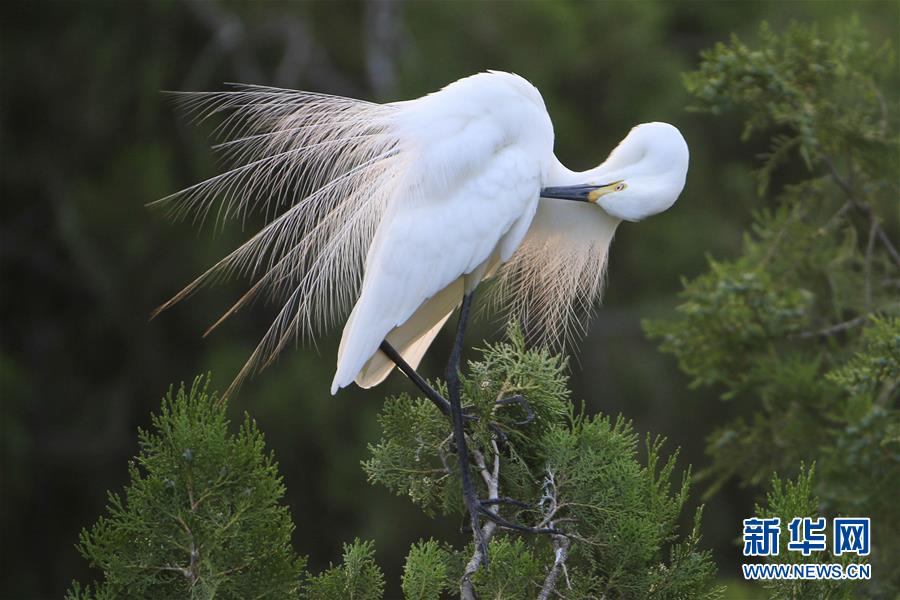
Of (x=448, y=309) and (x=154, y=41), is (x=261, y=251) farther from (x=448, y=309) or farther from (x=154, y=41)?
(x=154, y=41)

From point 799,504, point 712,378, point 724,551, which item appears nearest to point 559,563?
point 799,504

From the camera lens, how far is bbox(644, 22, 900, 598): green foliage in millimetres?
3729

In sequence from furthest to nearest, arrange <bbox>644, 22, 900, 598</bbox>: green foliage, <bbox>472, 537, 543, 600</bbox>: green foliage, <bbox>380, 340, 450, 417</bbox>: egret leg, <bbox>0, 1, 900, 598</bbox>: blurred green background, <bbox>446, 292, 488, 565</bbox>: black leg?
<bbox>0, 1, 900, 598</bbox>: blurred green background, <bbox>644, 22, 900, 598</bbox>: green foliage, <bbox>380, 340, 450, 417</bbox>: egret leg, <bbox>446, 292, 488, 565</bbox>: black leg, <bbox>472, 537, 543, 600</bbox>: green foliage

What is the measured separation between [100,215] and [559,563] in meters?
7.09

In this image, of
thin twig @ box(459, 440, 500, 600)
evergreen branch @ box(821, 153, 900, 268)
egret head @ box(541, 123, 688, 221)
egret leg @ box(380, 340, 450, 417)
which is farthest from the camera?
evergreen branch @ box(821, 153, 900, 268)

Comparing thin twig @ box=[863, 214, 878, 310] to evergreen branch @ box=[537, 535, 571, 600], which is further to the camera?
thin twig @ box=[863, 214, 878, 310]

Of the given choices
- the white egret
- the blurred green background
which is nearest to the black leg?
the white egret

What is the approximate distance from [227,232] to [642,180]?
5.63 meters

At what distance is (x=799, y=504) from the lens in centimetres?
253

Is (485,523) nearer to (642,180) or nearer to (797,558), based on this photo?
(797,558)

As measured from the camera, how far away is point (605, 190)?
331 centimetres

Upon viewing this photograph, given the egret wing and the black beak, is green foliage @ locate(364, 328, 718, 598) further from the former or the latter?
the black beak

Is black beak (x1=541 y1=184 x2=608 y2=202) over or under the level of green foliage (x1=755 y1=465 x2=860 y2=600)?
over

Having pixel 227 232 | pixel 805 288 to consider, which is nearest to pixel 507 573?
pixel 805 288
